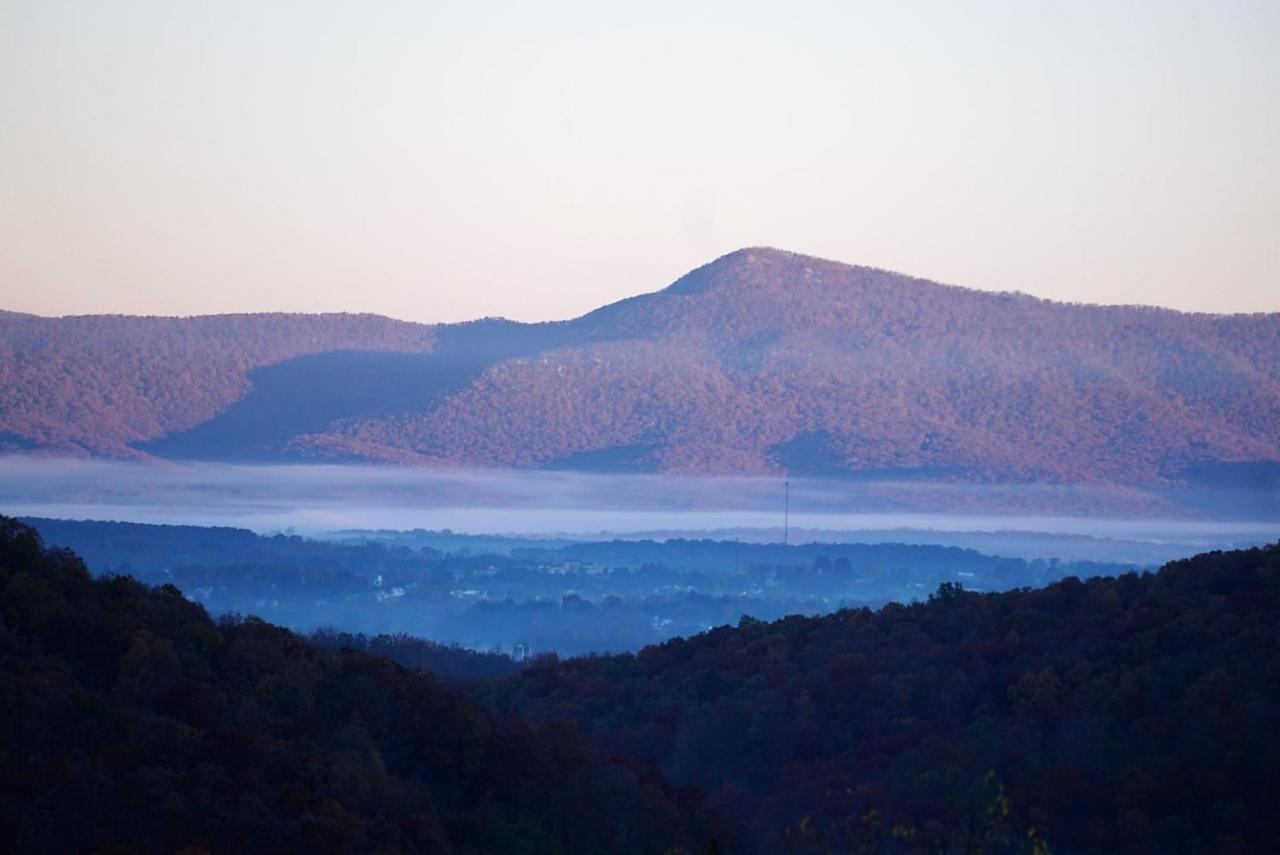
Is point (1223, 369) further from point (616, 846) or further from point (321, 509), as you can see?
point (616, 846)

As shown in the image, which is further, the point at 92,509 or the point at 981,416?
the point at 981,416

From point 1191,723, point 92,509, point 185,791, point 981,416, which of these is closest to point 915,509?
point 981,416

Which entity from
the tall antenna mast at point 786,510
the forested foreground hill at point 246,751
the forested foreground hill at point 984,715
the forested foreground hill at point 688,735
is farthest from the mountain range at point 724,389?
the forested foreground hill at point 246,751

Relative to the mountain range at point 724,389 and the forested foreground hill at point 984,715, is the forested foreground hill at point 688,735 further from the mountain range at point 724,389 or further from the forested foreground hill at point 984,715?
the mountain range at point 724,389

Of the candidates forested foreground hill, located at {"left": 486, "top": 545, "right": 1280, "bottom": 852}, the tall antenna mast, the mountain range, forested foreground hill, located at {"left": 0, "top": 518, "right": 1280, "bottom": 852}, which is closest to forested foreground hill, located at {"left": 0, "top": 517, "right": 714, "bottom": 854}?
forested foreground hill, located at {"left": 0, "top": 518, "right": 1280, "bottom": 852}

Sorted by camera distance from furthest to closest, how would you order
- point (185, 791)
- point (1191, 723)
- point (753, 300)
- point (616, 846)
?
point (753, 300) → point (1191, 723) → point (616, 846) → point (185, 791)

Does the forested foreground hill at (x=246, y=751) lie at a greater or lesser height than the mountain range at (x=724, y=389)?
lesser

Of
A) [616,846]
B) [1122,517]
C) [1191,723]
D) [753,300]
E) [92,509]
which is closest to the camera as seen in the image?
[616,846]
